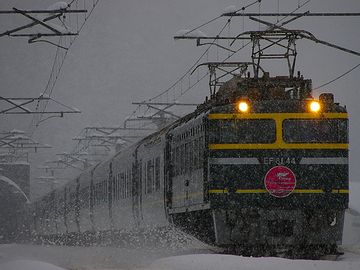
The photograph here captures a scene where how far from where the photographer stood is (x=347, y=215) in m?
35.1

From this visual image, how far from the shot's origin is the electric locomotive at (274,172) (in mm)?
16203

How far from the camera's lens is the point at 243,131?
16.7 m

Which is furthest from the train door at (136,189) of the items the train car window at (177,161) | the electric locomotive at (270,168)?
the electric locomotive at (270,168)

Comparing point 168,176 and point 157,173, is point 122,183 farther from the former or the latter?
point 168,176

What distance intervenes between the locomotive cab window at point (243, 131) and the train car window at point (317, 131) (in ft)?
1.02

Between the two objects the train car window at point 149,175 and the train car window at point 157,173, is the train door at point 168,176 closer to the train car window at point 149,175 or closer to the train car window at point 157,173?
the train car window at point 157,173

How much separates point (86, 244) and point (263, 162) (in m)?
21.3

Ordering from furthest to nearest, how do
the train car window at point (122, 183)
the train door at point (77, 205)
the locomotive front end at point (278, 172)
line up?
1. the train door at point (77, 205)
2. the train car window at point (122, 183)
3. the locomotive front end at point (278, 172)

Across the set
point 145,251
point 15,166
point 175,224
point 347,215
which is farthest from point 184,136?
point 15,166

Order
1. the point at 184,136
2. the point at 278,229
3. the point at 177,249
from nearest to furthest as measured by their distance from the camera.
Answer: the point at 278,229 < the point at 184,136 < the point at 177,249

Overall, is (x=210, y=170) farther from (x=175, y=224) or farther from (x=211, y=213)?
(x=175, y=224)

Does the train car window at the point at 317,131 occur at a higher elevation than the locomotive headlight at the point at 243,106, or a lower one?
lower

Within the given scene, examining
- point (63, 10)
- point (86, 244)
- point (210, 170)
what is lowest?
point (86, 244)

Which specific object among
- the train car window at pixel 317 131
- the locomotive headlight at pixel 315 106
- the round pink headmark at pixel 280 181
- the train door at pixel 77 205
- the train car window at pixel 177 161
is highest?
the locomotive headlight at pixel 315 106
